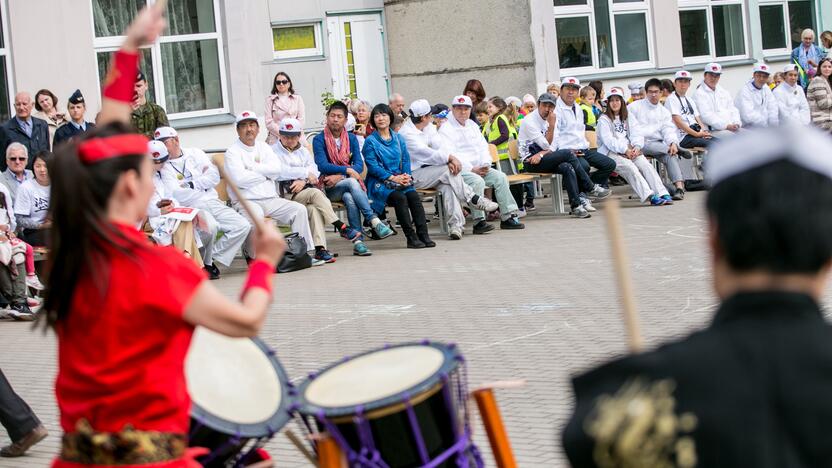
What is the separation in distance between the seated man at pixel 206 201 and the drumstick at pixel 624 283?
10.6 metres

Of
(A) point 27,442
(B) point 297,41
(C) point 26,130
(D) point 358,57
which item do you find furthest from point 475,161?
(A) point 27,442

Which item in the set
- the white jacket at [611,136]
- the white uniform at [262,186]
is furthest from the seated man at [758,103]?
the white uniform at [262,186]

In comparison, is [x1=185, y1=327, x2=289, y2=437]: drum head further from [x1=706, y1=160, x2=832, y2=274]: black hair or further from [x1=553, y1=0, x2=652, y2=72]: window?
[x1=553, y1=0, x2=652, y2=72]: window

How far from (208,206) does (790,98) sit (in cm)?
1084

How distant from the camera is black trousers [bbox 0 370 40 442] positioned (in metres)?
6.30

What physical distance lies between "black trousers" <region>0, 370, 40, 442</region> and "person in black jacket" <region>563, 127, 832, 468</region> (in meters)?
5.01

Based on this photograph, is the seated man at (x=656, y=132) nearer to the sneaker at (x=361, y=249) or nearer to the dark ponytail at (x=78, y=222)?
the sneaker at (x=361, y=249)

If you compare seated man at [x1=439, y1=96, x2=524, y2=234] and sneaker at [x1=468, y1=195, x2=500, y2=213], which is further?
seated man at [x1=439, y1=96, x2=524, y2=234]

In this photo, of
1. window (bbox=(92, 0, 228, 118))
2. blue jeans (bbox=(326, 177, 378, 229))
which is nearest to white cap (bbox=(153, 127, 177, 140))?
blue jeans (bbox=(326, 177, 378, 229))

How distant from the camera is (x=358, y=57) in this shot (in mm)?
22875

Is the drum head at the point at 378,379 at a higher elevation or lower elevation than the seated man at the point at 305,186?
lower

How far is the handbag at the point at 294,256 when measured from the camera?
13.2 metres

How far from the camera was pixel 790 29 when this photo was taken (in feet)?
90.8

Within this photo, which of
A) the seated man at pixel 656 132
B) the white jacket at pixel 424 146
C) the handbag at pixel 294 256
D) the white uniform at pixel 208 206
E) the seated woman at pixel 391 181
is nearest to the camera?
the white uniform at pixel 208 206
